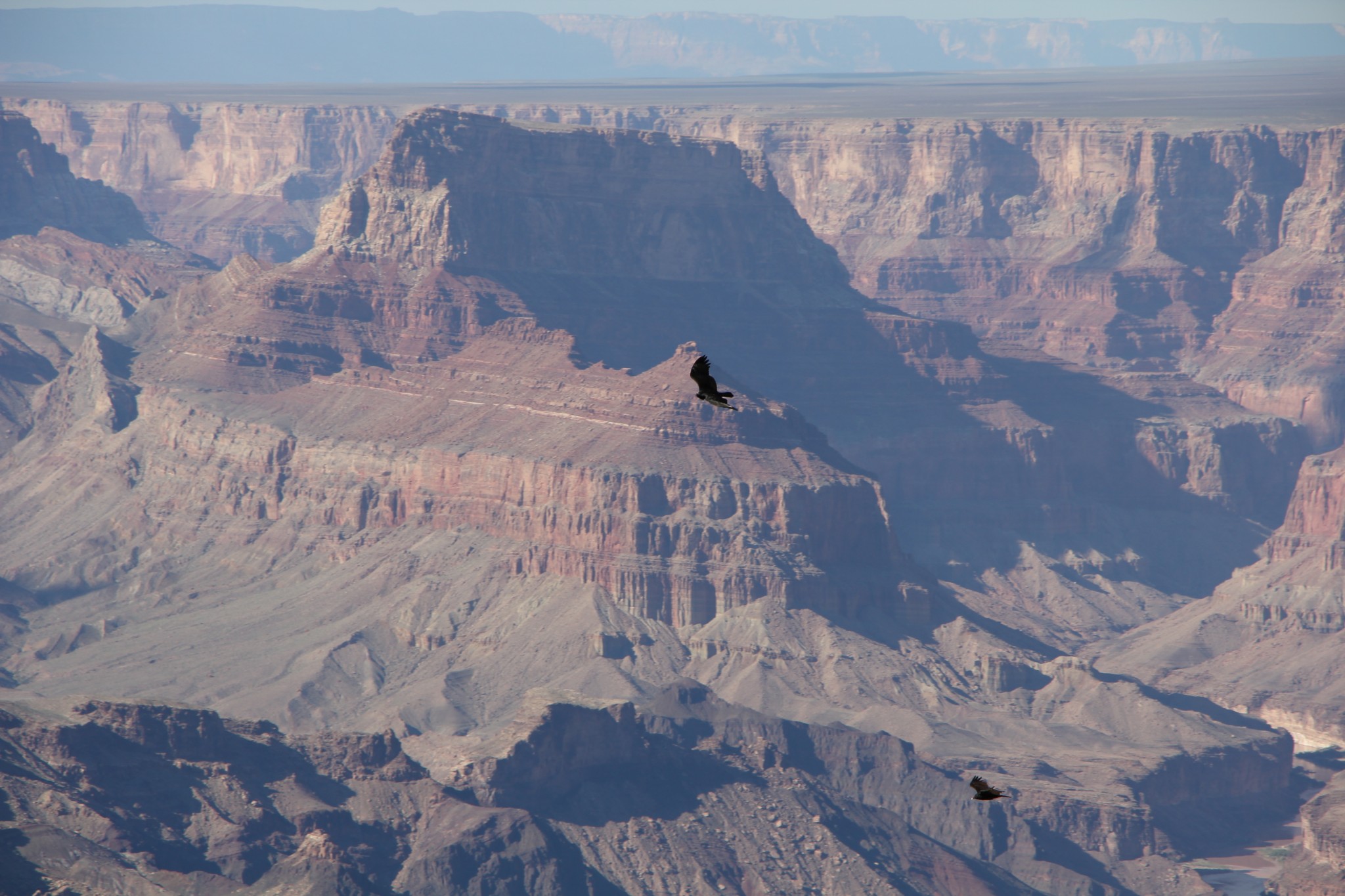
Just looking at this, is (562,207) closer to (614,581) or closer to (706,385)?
(614,581)

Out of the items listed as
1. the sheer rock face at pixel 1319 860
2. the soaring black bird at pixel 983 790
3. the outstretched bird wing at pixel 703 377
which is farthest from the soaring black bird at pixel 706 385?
the sheer rock face at pixel 1319 860

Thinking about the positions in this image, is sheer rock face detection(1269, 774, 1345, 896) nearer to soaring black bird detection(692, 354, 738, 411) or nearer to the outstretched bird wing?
soaring black bird detection(692, 354, 738, 411)

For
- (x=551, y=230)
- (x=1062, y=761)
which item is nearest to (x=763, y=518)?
(x=1062, y=761)

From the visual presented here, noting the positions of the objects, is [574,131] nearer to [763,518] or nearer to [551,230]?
[551,230]

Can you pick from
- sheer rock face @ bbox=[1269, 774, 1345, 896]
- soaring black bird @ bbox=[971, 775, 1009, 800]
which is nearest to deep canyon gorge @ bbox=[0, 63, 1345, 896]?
sheer rock face @ bbox=[1269, 774, 1345, 896]

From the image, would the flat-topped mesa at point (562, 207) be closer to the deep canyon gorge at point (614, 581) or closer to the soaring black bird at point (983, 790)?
the deep canyon gorge at point (614, 581)
